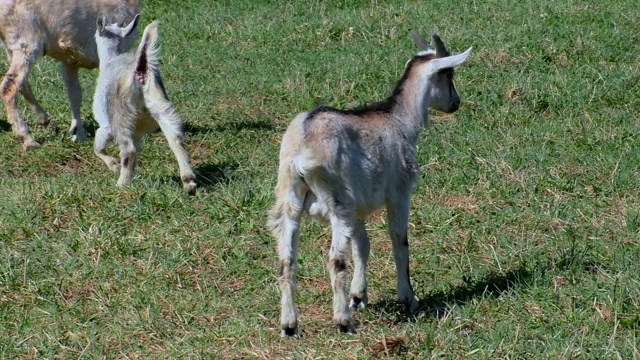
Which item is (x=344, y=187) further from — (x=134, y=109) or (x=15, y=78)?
(x=15, y=78)

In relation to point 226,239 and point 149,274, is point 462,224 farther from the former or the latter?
point 149,274

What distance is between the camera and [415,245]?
812 cm

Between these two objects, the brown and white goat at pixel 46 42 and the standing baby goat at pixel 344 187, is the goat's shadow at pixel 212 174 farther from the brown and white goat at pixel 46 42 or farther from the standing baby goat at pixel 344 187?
the standing baby goat at pixel 344 187

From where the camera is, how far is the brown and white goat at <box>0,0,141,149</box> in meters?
10.8

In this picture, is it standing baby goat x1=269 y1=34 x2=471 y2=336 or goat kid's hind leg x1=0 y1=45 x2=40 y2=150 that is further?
goat kid's hind leg x1=0 y1=45 x2=40 y2=150

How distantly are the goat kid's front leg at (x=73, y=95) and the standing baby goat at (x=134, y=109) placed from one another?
132cm

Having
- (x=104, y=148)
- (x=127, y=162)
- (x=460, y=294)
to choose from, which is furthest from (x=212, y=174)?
(x=460, y=294)

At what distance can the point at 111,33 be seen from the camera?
10.2m

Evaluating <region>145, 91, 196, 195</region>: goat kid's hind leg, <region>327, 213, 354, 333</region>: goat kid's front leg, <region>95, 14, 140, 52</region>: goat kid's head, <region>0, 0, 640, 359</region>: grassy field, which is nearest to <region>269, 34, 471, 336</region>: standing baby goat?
<region>327, 213, 354, 333</region>: goat kid's front leg

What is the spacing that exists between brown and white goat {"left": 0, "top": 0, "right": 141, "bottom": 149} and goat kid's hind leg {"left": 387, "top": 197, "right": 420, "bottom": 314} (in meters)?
4.67

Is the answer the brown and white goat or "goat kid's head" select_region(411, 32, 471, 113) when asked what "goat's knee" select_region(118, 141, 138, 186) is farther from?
"goat kid's head" select_region(411, 32, 471, 113)

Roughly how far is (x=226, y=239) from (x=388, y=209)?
58.8 inches

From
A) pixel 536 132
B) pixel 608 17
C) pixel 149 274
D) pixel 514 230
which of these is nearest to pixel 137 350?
pixel 149 274

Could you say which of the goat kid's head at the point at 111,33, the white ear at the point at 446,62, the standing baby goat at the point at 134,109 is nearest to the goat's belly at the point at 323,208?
the white ear at the point at 446,62
